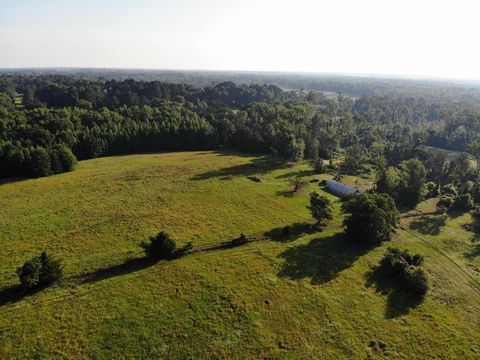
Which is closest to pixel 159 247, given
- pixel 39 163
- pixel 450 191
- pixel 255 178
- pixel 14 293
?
pixel 14 293

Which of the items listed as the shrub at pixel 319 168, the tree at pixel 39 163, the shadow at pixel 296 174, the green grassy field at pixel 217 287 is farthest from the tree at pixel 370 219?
the tree at pixel 39 163

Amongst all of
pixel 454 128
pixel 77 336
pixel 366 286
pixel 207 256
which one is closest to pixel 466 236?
pixel 366 286

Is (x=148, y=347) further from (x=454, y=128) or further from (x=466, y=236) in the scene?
(x=454, y=128)

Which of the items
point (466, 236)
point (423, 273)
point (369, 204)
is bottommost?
point (466, 236)

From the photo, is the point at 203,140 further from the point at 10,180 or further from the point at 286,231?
the point at 286,231

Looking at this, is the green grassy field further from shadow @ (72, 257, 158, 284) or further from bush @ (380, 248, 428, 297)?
bush @ (380, 248, 428, 297)

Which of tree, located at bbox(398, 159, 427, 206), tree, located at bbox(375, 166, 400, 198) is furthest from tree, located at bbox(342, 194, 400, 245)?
tree, located at bbox(398, 159, 427, 206)

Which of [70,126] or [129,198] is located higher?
[70,126]
